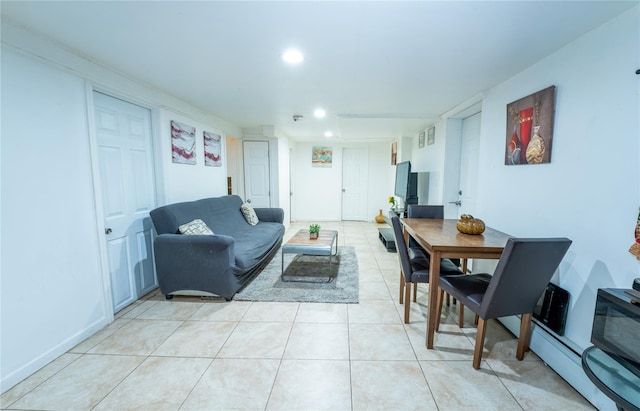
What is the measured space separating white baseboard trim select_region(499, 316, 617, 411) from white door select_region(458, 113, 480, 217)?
1.72m

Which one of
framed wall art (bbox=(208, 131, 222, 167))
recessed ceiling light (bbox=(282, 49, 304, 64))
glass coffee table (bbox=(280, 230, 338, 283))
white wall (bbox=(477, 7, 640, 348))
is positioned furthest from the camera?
framed wall art (bbox=(208, 131, 222, 167))

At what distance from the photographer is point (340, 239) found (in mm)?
5043

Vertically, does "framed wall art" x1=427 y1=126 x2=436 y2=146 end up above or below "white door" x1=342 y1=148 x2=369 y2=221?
above

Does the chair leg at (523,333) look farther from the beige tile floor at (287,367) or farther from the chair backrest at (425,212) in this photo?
the chair backrest at (425,212)

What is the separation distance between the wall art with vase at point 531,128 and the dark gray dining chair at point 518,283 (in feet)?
2.51

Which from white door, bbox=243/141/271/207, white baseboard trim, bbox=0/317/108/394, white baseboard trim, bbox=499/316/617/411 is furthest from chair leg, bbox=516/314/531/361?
white door, bbox=243/141/271/207

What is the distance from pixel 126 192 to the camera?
2416 mm

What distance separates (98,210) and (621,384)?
127 inches

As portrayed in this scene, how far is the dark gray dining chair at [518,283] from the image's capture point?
1401mm

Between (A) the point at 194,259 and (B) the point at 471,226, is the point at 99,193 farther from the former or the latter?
(B) the point at 471,226

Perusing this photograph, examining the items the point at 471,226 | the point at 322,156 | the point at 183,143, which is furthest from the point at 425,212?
the point at 322,156

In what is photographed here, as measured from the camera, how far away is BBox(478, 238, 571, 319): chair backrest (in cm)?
140

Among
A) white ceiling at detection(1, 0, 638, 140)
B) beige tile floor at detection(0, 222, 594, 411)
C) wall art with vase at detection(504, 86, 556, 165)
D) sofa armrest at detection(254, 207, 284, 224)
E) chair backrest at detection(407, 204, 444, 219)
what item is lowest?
beige tile floor at detection(0, 222, 594, 411)

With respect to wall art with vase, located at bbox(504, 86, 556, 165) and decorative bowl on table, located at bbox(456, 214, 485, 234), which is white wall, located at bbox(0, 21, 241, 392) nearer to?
decorative bowl on table, located at bbox(456, 214, 485, 234)
